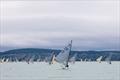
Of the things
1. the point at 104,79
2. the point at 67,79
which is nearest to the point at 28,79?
the point at 67,79

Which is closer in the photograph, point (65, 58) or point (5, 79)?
point (5, 79)

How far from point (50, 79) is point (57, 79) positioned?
5.38 ft

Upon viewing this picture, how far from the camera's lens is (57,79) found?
106750mm

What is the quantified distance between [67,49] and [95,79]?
22.3 metres

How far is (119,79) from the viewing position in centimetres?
10356

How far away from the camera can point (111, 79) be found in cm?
10569

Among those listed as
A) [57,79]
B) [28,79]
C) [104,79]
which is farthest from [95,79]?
[28,79]

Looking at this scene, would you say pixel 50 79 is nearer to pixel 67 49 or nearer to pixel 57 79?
pixel 57 79

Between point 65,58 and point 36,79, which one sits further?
point 65,58

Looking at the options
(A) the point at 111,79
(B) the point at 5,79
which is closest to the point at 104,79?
(A) the point at 111,79

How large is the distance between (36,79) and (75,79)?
9.34m

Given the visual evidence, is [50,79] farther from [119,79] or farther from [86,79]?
[119,79]

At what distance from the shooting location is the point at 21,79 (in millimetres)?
107000

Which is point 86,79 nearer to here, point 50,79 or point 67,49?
point 50,79
